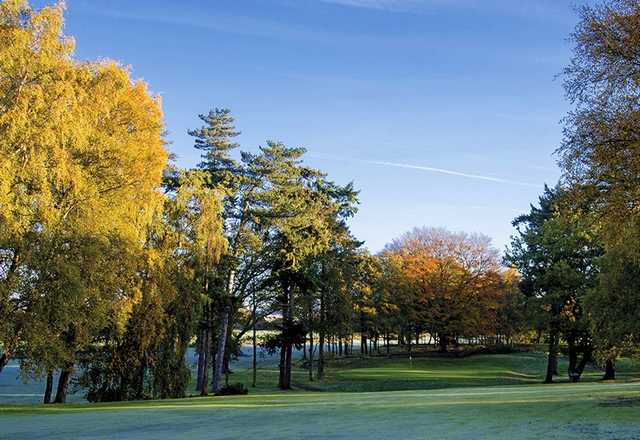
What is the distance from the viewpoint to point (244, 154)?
4225cm

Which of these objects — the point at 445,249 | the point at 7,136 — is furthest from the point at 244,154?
the point at 445,249

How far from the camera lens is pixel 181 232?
30.7 meters

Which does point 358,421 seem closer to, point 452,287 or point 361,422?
point 361,422

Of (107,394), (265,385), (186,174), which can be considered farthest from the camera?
(265,385)

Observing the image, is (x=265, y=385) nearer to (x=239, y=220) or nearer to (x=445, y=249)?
(x=239, y=220)

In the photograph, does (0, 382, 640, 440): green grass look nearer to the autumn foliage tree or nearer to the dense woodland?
the dense woodland

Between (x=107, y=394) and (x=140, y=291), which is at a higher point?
(x=140, y=291)

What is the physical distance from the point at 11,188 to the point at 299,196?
26.3m

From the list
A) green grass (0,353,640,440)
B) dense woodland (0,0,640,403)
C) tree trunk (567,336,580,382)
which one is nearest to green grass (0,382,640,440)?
green grass (0,353,640,440)

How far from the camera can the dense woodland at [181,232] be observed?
56.3 feet

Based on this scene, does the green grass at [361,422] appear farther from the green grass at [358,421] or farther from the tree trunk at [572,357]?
the tree trunk at [572,357]

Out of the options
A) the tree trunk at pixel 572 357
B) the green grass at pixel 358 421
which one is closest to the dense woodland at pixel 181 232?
the tree trunk at pixel 572 357

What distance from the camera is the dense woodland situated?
676 inches

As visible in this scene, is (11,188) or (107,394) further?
(107,394)
